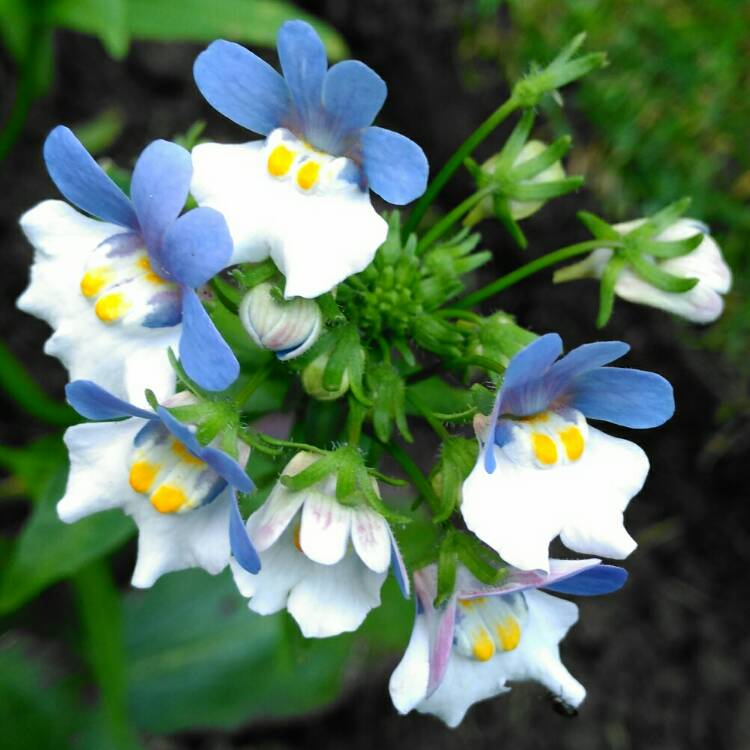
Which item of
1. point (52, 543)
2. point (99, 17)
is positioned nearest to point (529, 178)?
point (52, 543)

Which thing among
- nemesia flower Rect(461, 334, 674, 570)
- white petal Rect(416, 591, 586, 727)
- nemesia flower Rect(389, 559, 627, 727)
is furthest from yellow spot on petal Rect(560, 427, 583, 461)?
white petal Rect(416, 591, 586, 727)

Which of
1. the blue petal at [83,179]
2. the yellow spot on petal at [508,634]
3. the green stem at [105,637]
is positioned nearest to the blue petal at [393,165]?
the blue petal at [83,179]

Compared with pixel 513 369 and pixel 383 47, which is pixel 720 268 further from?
pixel 383 47

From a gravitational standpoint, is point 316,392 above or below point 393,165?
below

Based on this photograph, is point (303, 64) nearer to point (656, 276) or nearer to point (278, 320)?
point (278, 320)

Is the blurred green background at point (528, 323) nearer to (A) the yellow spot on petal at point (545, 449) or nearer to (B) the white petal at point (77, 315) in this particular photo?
(B) the white petal at point (77, 315)

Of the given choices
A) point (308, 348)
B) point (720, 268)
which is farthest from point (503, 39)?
point (308, 348)

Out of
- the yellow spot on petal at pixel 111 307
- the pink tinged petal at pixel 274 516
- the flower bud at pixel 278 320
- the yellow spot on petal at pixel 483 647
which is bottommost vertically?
the yellow spot on petal at pixel 483 647
